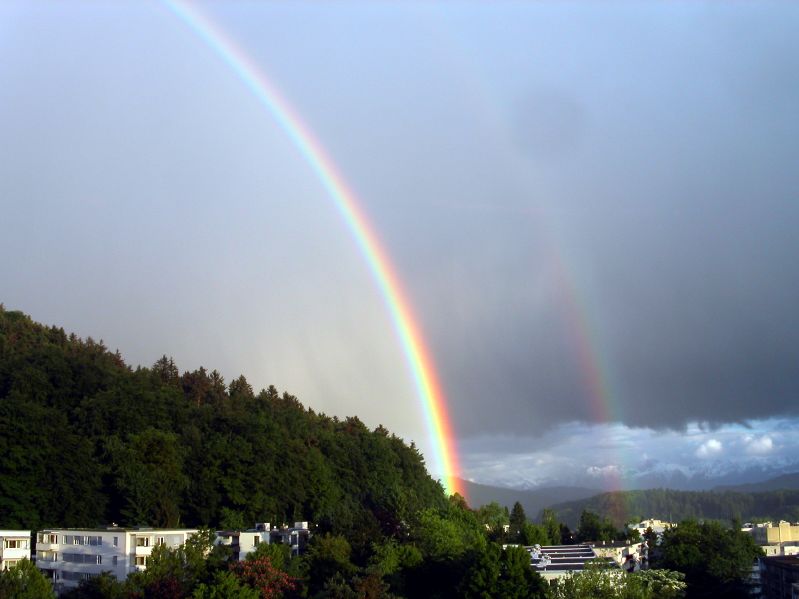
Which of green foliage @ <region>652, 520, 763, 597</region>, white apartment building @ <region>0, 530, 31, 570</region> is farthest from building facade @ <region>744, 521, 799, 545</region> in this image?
white apartment building @ <region>0, 530, 31, 570</region>

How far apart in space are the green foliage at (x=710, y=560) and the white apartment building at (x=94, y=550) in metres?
34.9

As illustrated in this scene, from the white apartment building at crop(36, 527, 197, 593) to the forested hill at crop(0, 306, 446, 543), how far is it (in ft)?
14.0

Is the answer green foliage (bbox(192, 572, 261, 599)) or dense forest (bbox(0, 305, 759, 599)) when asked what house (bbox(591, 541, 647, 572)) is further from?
green foliage (bbox(192, 572, 261, 599))

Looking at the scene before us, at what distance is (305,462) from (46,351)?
906 inches

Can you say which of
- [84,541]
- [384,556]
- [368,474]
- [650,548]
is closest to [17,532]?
[84,541]

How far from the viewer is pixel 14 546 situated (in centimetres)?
4909

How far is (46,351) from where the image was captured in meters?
71.1

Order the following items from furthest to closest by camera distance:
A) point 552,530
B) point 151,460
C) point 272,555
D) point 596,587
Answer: point 552,530 < point 151,460 < point 272,555 < point 596,587

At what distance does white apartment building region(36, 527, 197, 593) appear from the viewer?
47812 mm

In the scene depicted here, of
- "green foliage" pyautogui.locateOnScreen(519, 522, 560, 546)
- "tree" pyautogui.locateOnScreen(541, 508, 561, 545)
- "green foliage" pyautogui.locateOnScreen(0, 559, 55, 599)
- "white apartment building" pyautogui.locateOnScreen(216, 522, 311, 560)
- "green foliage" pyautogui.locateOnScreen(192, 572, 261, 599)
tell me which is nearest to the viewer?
"green foliage" pyautogui.locateOnScreen(0, 559, 55, 599)

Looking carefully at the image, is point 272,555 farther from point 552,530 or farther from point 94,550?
point 552,530

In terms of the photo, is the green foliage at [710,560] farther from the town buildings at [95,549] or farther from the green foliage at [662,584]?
the town buildings at [95,549]

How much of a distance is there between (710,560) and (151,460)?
3988 centimetres

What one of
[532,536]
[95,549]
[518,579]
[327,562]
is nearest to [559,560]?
[532,536]
